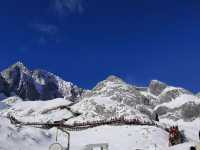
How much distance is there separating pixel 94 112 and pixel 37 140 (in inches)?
1211

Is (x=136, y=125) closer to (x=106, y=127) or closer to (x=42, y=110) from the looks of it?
(x=106, y=127)

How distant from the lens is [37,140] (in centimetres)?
5781

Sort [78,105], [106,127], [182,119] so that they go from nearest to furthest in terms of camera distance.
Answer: [106,127], [78,105], [182,119]

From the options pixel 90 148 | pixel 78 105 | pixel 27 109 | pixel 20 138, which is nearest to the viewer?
pixel 90 148

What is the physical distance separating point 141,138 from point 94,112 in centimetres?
2528

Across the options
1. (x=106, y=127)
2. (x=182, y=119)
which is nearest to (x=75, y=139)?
(x=106, y=127)

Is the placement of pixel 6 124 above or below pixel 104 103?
below

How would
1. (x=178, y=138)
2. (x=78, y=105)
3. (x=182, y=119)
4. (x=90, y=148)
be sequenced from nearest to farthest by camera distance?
(x=90, y=148) → (x=178, y=138) → (x=78, y=105) → (x=182, y=119)

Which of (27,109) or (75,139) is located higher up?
(27,109)

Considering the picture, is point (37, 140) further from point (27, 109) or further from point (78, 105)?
point (27, 109)

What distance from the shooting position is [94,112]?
87.9 metres

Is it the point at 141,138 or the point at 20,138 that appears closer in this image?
the point at 20,138

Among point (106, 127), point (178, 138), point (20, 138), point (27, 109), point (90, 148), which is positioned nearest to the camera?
point (90, 148)

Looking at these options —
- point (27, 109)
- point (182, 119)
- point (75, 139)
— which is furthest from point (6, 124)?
point (182, 119)
